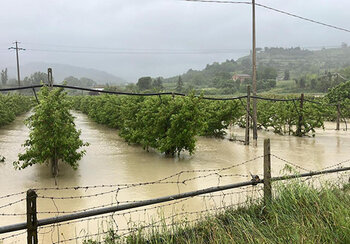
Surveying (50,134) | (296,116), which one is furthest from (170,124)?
(296,116)

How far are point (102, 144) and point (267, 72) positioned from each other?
82.1 meters

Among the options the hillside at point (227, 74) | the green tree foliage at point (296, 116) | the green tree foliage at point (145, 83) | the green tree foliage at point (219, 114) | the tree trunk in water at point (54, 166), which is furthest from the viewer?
the hillside at point (227, 74)

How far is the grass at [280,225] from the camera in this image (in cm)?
387

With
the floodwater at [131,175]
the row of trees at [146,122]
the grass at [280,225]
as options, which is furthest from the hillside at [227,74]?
the grass at [280,225]

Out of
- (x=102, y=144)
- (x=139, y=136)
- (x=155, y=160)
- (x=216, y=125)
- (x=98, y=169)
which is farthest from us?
(x=216, y=125)

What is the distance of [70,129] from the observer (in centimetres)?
971

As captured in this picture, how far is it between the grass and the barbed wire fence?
121 millimetres

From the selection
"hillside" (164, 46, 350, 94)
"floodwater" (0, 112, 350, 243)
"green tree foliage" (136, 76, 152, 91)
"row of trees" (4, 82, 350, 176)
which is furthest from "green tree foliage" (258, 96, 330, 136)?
"green tree foliage" (136, 76, 152, 91)

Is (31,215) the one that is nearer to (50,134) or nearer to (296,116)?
(50,134)

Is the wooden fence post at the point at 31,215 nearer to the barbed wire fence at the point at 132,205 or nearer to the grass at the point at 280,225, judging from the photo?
the barbed wire fence at the point at 132,205

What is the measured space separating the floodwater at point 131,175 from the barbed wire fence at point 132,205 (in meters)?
0.02

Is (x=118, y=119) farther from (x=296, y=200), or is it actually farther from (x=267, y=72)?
(x=267, y=72)

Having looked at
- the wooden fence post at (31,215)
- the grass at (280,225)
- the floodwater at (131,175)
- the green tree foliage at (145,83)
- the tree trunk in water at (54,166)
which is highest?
the green tree foliage at (145,83)

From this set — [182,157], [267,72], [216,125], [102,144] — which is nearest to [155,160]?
[182,157]
